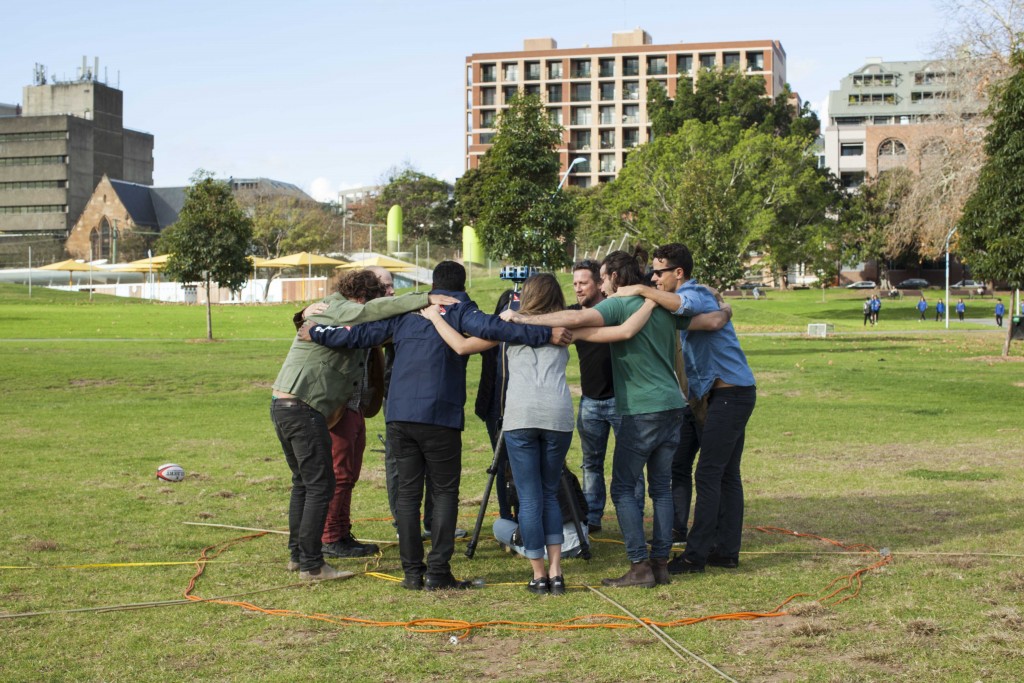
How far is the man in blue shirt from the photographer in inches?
279

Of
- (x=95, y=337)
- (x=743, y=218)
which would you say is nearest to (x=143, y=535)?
(x=95, y=337)

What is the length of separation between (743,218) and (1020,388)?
110 feet

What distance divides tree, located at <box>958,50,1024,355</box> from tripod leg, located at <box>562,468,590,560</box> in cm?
2033

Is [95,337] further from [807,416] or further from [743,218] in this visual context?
[743,218]

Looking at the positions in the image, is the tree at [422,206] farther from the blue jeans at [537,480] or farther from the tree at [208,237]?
the blue jeans at [537,480]

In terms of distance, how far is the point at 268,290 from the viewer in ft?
225

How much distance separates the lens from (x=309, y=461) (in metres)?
6.89

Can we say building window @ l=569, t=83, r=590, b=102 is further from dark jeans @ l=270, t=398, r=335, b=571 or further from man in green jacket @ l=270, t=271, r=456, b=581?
dark jeans @ l=270, t=398, r=335, b=571

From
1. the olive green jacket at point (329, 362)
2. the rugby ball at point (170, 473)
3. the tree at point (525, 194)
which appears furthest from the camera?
the tree at point (525, 194)

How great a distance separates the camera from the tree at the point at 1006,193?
2467 cm

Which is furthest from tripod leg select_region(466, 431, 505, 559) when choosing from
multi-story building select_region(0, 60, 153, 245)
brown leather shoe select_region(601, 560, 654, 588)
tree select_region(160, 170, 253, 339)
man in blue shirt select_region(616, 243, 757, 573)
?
multi-story building select_region(0, 60, 153, 245)

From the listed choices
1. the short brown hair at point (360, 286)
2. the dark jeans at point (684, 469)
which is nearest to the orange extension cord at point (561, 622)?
the dark jeans at point (684, 469)

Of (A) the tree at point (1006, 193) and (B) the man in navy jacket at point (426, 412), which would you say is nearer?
(B) the man in navy jacket at point (426, 412)

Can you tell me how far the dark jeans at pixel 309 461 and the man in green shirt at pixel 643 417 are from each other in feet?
4.68
